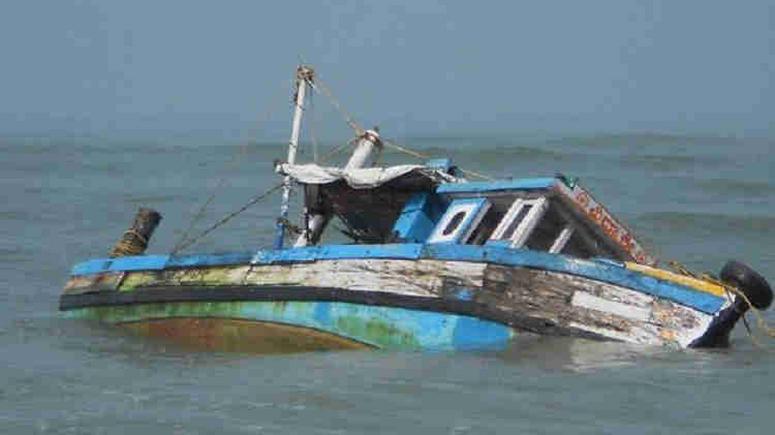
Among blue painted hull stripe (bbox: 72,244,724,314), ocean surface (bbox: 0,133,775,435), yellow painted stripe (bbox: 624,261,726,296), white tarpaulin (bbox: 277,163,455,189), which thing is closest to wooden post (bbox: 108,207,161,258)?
ocean surface (bbox: 0,133,775,435)

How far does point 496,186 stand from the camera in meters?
14.0

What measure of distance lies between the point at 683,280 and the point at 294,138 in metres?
4.10

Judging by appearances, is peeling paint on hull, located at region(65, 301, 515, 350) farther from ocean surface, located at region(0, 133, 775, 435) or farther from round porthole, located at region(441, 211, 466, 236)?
round porthole, located at region(441, 211, 466, 236)

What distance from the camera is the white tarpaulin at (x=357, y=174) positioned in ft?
47.3

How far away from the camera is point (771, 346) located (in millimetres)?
14617

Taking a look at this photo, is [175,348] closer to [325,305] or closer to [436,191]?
[325,305]

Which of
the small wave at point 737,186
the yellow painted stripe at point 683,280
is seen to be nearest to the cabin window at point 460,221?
the yellow painted stripe at point 683,280

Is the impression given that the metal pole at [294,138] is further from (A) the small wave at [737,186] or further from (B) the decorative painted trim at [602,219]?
(A) the small wave at [737,186]

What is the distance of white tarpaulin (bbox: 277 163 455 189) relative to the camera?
47.3 ft

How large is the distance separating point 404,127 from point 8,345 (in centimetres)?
6419

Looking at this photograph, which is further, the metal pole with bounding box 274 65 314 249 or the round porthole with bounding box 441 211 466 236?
the metal pole with bounding box 274 65 314 249

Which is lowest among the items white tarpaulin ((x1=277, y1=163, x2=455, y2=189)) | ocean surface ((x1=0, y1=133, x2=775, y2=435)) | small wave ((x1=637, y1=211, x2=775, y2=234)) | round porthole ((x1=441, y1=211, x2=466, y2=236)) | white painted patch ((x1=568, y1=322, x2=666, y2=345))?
small wave ((x1=637, y1=211, x2=775, y2=234))

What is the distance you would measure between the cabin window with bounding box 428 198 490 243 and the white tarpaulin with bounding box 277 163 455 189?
1.39 feet

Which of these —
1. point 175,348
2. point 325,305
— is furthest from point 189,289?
point 325,305
